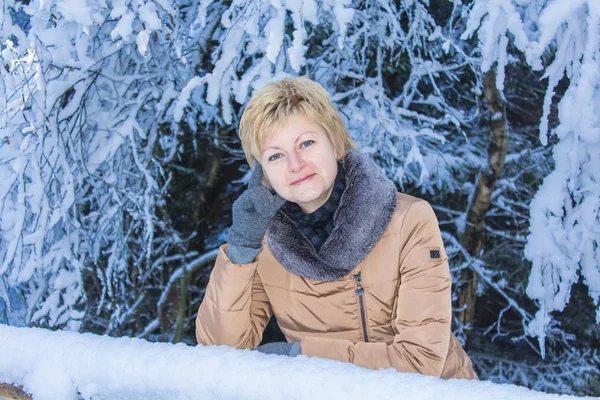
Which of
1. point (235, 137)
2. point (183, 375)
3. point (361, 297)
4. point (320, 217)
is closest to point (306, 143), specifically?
point (320, 217)

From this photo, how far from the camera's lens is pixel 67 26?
2719 mm

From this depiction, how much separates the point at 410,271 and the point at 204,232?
3511 millimetres

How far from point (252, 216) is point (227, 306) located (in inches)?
12.1

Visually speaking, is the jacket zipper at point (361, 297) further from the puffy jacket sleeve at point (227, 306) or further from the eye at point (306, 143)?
the eye at point (306, 143)

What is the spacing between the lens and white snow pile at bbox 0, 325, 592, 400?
0.83 meters

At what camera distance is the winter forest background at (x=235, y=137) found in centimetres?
226

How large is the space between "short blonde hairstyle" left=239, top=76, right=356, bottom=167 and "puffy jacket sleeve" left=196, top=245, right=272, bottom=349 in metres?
0.39

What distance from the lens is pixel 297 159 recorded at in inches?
67.4

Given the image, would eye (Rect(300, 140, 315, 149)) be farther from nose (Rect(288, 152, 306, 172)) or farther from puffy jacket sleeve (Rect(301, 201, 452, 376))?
puffy jacket sleeve (Rect(301, 201, 452, 376))

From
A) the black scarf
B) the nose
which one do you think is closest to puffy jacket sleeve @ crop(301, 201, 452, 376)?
the black scarf

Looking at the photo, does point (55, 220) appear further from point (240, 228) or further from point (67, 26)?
point (240, 228)

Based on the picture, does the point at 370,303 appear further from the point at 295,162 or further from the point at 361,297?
the point at 295,162

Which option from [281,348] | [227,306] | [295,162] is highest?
[295,162]

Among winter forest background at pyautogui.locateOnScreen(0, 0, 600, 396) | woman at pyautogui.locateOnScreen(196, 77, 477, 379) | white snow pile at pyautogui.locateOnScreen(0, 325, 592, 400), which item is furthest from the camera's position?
winter forest background at pyautogui.locateOnScreen(0, 0, 600, 396)
